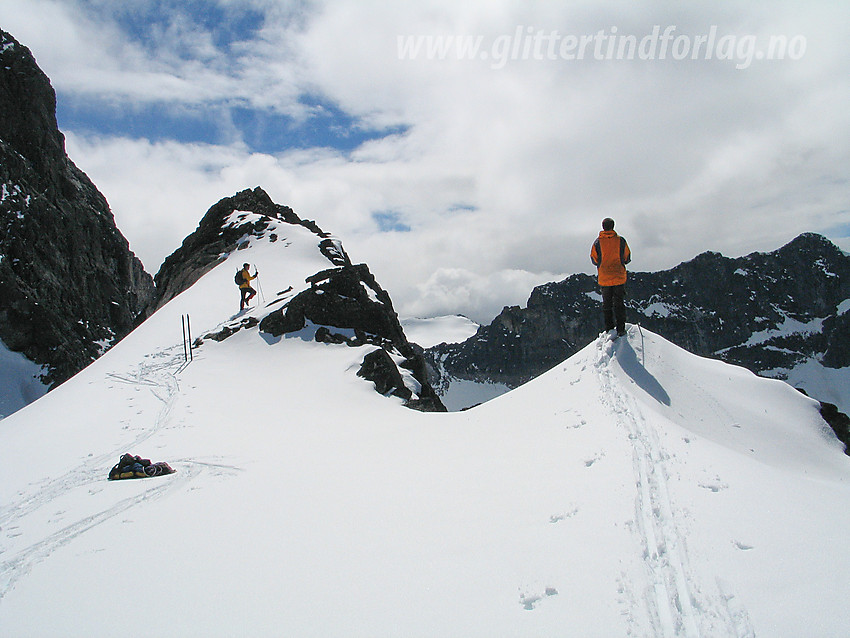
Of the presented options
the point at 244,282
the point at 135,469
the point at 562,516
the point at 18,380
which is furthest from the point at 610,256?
the point at 18,380

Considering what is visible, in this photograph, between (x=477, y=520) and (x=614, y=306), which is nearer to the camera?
(x=477, y=520)

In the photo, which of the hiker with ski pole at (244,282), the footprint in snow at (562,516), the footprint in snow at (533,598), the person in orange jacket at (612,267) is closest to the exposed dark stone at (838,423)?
the person in orange jacket at (612,267)

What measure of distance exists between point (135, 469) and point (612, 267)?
11280 millimetres

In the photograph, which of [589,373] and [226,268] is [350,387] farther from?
[226,268]

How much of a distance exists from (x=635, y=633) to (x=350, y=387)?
14.3m

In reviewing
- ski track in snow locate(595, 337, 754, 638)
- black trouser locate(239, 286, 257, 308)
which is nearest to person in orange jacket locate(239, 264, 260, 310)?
black trouser locate(239, 286, 257, 308)

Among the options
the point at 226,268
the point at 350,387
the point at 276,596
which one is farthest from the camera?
the point at 226,268

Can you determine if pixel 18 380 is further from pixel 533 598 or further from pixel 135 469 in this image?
pixel 533 598

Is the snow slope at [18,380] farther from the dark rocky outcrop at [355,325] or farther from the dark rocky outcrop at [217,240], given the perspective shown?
the dark rocky outcrop at [355,325]

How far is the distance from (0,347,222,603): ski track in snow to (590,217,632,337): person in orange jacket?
31.0 feet

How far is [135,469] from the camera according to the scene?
8.90 metres

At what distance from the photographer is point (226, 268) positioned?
35.5 meters

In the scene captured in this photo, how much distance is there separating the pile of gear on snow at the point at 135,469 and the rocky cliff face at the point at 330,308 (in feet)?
30.7

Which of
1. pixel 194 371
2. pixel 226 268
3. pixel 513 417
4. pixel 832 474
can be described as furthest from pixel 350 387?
pixel 226 268
